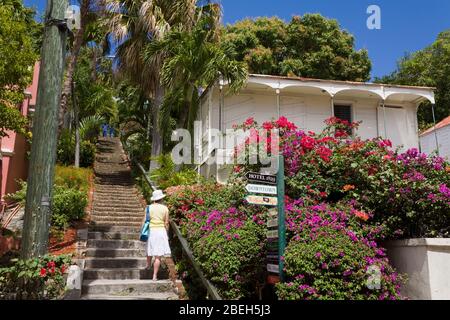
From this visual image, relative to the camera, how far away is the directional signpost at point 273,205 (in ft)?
19.9

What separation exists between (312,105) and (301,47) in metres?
13.1

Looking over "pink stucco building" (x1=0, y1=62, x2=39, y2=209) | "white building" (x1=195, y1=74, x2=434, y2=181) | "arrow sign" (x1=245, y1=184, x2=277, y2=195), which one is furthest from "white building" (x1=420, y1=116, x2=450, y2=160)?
"pink stucco building" (x1=0, y1=62, x2=39, y2=209)

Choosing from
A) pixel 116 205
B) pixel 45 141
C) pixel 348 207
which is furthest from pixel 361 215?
pixel 116 205

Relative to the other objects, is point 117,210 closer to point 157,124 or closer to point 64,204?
point 64,204

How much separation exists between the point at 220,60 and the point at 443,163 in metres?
7.44

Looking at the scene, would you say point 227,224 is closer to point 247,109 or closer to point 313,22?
point 247,109

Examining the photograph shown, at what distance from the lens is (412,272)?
6449 mm

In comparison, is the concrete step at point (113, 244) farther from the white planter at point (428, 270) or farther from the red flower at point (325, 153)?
the white planter at point (428, 270)

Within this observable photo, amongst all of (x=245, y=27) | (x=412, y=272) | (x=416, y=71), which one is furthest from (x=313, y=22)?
(x=412, y=272)

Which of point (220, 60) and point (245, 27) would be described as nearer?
point (220, 60)

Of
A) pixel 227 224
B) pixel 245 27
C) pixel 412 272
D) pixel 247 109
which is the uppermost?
pixel 245 27

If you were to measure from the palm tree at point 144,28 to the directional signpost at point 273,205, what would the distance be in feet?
31.0

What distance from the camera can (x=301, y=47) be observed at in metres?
27.6

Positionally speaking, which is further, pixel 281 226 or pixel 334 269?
pixel 281 226
